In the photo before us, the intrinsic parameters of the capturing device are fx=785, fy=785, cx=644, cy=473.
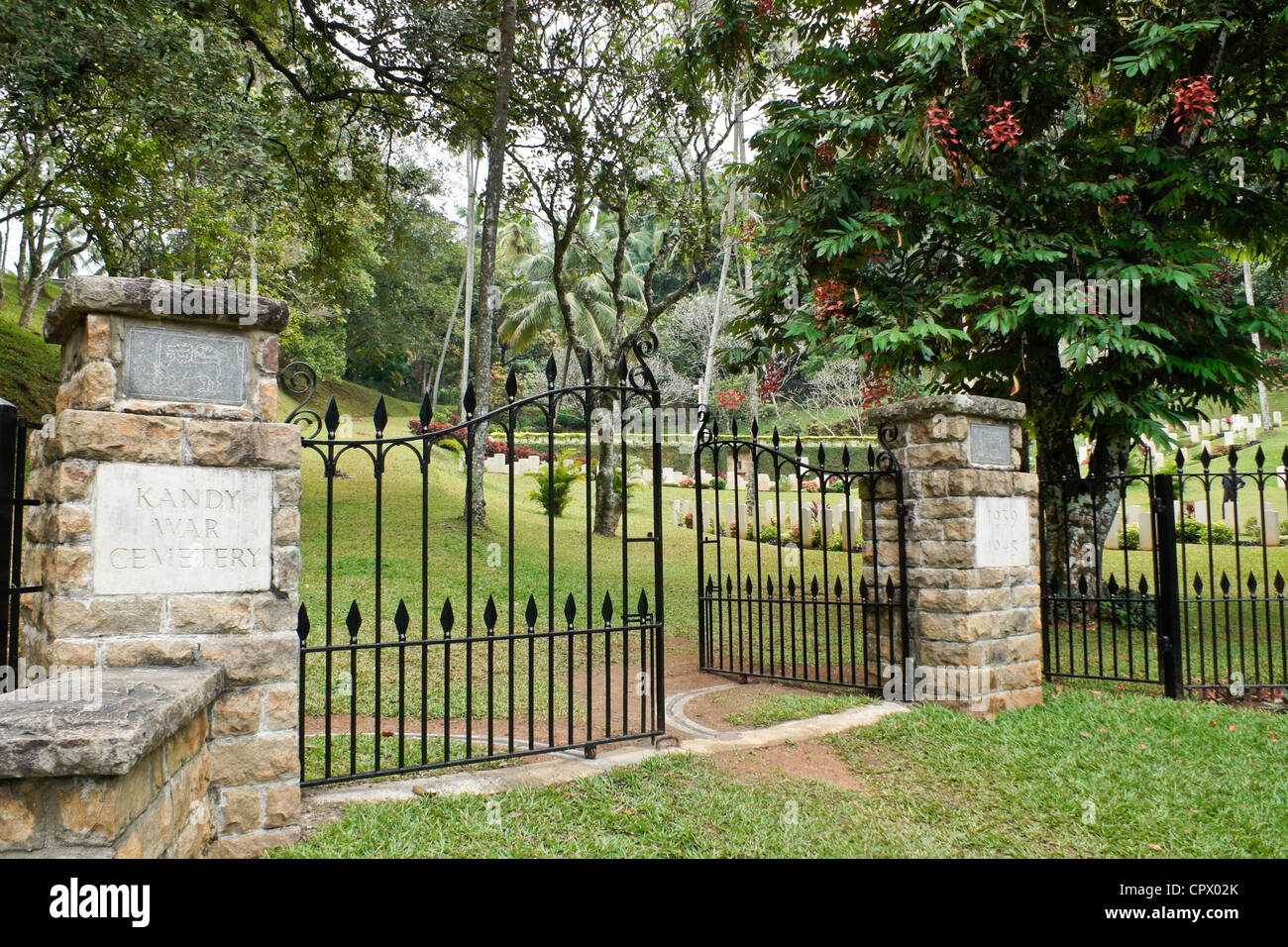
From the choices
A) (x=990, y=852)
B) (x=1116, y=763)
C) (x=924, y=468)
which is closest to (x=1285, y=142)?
(x=924, y=468)

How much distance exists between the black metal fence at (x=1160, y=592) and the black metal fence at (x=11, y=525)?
19.6 ft

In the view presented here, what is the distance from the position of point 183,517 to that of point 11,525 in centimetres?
74

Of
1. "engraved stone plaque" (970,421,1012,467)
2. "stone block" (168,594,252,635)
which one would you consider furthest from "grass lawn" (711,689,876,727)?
"stone block" (168,594,252,635)

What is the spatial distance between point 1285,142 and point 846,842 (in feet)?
26.3

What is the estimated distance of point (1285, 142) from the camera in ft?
24.1

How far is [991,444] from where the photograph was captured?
18.1 ft

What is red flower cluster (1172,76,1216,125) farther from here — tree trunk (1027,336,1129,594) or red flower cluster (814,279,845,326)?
red flower cluster (814,279,845,326)

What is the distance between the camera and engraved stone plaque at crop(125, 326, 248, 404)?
2953 millimetres

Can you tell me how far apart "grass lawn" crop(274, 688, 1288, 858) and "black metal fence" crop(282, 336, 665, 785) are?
42 centimetres
